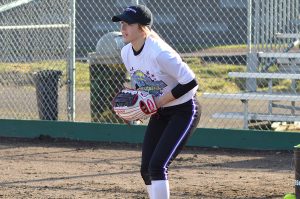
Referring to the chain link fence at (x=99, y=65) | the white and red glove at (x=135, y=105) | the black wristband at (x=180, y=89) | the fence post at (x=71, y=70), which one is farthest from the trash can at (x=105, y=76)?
the black wristband at (x=180, y=89)

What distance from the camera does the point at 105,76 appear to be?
11.5 metres

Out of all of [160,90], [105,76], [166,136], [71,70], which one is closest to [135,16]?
[160,90]

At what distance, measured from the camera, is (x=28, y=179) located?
857 cm

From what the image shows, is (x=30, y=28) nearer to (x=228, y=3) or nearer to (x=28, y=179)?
(x=28, y=179)

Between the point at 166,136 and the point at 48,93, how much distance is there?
19.0 feet

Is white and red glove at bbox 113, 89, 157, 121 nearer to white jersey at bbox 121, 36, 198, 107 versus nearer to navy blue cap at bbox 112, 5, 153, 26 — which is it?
white jersey at bbox 121, 36, 198, 107

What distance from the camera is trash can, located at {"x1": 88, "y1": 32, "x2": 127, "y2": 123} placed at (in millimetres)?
11375

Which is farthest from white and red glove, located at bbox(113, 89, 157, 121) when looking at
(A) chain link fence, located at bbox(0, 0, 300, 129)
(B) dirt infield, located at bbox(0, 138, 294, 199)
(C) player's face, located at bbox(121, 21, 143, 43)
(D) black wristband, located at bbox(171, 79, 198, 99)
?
(A) chain link fence, located at bbox(0, 0, 300, 129)

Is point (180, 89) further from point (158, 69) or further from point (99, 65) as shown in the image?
point (99, 65)

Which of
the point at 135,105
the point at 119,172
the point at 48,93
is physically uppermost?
the point at 48,93

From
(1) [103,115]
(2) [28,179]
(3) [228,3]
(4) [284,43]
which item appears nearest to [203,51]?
(3) [228,3]

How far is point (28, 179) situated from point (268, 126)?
14.2ft

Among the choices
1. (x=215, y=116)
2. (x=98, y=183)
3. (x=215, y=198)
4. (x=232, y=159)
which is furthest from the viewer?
(x=215, y=116)

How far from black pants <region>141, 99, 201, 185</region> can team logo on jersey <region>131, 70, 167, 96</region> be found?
0.52 ft
